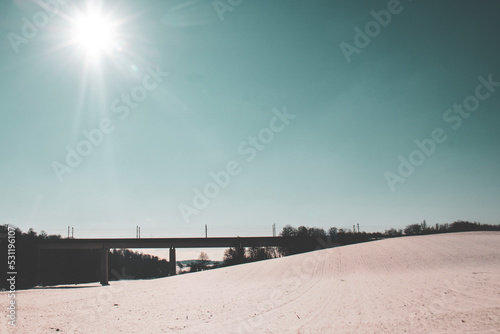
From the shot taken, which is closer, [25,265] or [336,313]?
[336,313]

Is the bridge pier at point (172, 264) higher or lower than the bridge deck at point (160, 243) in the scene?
lower

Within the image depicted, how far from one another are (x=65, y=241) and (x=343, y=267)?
61.4 meters

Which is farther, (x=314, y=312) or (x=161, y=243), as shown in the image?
(x=161, y=243)

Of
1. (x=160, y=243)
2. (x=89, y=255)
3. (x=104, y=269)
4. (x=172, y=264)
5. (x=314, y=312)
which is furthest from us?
(x=89, y=255)

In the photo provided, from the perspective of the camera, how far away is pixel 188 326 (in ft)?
40.5

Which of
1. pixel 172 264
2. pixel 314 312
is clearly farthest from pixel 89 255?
pixel 314 312

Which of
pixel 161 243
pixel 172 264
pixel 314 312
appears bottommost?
pixel 172 264

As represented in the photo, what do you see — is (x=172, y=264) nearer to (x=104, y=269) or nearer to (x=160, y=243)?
(x=160, y=243)

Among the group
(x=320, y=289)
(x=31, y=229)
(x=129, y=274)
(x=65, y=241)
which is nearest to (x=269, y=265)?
(x=320, y=289)

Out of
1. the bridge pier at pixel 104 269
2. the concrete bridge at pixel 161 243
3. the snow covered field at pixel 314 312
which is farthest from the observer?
the concrete bridge at pixel 161 243

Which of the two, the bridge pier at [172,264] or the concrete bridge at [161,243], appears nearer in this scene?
the bridge pier at [172,264]

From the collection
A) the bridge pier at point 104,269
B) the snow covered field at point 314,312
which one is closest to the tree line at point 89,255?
the bridge pier at point 104,269

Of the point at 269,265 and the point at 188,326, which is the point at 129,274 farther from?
the point at 188,326

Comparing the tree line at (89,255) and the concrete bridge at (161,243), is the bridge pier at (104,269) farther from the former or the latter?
the tree line at (89,255)
